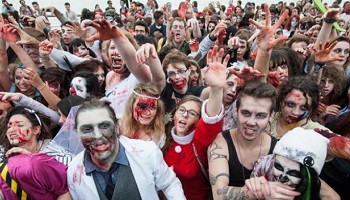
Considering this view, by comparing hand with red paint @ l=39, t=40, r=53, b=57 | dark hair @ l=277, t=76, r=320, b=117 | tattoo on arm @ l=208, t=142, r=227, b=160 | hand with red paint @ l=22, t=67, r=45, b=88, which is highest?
hand with red paint @ l=39, t=40, r=53, b=57

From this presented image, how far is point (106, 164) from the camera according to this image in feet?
6.45

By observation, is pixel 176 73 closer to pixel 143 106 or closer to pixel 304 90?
pixel 143 106

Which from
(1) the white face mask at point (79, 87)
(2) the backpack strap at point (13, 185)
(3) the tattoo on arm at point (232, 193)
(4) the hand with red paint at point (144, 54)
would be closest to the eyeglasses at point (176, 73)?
(4) the hand with red paint at point (144, 54)

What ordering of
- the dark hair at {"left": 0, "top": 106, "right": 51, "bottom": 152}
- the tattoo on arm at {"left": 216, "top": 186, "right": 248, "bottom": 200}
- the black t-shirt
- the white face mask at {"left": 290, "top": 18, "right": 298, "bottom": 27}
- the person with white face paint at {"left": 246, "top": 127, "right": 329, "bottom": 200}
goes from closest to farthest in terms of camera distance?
the person with white face paint at {"left": 246, "top": 127, "right": 329, "bottom": 200} < the tattoo on arm at {"left": 216, "top": 186, "right": 248, "bottom": 200} < the dark hair at {"left": 0, "top": 106, "right": 51, "bottom": 152} < the black t-shirt < the white face mask at {"left": 290, "top": 18, "right": 298, "bottom": 27}

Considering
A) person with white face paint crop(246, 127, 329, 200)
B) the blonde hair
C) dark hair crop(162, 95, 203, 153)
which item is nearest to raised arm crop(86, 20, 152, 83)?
the blonde hair

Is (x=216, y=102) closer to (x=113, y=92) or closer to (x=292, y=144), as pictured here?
(x=292, y=144)

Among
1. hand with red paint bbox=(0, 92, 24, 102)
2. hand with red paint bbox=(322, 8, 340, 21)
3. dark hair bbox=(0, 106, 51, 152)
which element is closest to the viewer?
dark hair bbox=(0, 106, 51, 152)

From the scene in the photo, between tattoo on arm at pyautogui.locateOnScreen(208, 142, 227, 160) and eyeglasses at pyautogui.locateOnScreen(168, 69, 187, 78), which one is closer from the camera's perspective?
tattoo on arm at pyautogui.locateOnScreen(208, 142, 227, 160)

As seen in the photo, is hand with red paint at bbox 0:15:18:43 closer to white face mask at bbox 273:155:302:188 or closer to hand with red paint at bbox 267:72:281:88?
hand with red paint at bbox 267:72:281:88

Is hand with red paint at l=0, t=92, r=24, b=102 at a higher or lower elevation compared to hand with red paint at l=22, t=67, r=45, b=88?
lower

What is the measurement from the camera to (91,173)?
76.3 inches

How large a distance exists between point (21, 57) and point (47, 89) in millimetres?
875

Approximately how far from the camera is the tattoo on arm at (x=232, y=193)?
6.44ft

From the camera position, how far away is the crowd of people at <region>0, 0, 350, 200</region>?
1.88 m
